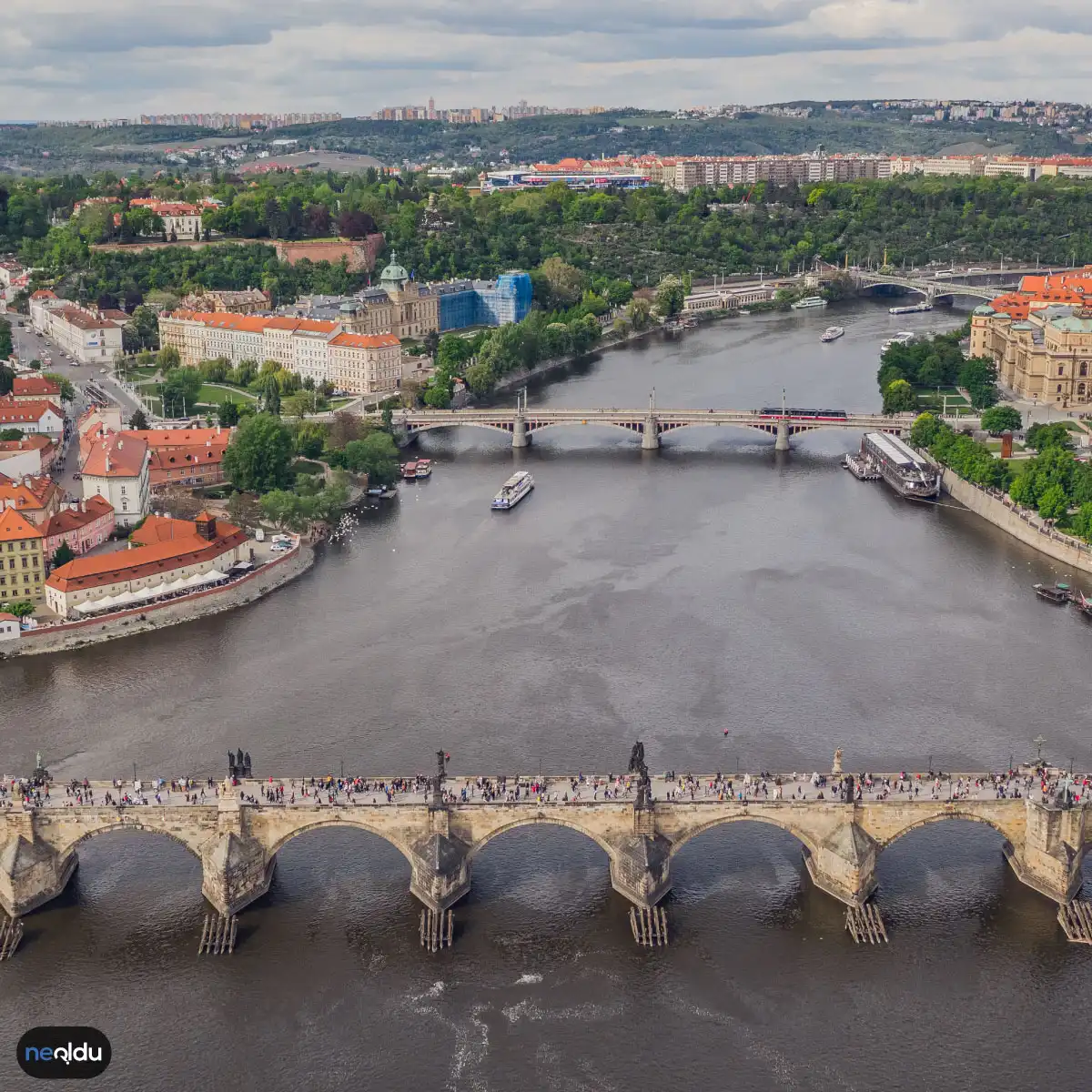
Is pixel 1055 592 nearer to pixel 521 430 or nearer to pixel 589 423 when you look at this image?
pixel 589 423

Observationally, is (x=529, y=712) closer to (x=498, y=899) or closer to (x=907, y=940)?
(x=498, y=899)

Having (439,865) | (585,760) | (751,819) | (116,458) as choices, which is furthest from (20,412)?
(751,819)

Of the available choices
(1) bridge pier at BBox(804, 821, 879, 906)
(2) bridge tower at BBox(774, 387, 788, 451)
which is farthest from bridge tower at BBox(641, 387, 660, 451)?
(1) bridge pier at BBox(804, 821, 879, 906)

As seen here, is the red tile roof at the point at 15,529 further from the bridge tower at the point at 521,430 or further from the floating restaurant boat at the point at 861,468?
the floating restaurant boat at the point at 861,468

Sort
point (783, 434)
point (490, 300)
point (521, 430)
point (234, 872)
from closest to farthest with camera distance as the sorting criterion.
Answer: point (234, 872) → point (783, 434) → point (521, 430) → point (490, 300)

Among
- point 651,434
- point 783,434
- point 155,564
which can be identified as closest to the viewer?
point 155,564

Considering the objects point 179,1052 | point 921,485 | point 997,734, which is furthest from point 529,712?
point 921,485
